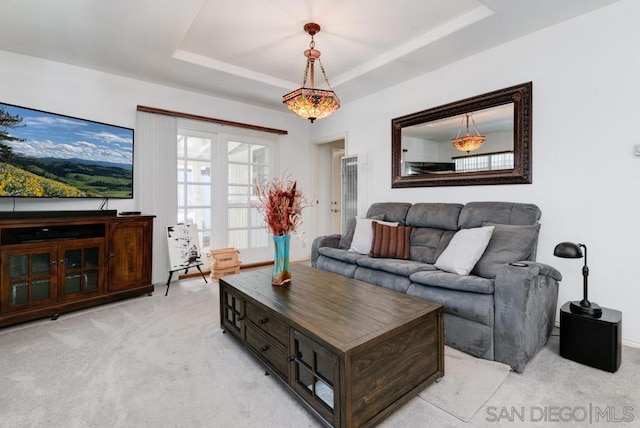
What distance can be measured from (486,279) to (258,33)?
119 inches

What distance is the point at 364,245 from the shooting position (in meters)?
3.42

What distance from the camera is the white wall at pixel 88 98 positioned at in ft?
10.2

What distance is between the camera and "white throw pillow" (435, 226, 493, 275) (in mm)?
2428

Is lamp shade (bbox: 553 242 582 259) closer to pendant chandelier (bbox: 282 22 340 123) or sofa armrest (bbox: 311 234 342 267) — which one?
pendant chandelier (bbox: 282 22 340 123)

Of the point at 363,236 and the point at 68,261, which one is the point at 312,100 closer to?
the point at 363,236

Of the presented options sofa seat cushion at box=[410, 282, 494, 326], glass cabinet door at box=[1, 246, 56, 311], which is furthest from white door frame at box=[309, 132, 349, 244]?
glass cabinet door at box=[1, 246, 56, 311]

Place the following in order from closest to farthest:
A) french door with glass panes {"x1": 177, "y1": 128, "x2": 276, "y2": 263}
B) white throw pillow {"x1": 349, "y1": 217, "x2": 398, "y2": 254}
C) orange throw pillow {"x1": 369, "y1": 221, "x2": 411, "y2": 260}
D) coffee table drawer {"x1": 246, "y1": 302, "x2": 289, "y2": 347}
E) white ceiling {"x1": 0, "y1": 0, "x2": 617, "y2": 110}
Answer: coffee table drawer {"x1": 246, "y1": 302, "x2": 289, "y2": 347}, white ceiling {"x1": 0, "y1": 0, "x2": 617, "y2": 110}, orange throw pillow {"x1": 369, "y1": 221, "x2": 411, "y2": 260}, white throw pillow {"x1": 349, "y1": 217, "x2": 398, "y2": 254}, french door with glass panes {"x1": 177, "y1": 128, "x2": 276, "y2": 263}

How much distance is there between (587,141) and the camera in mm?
2541

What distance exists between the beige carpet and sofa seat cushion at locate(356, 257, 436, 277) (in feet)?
2.42

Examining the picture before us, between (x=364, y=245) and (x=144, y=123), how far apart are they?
3.19 meters

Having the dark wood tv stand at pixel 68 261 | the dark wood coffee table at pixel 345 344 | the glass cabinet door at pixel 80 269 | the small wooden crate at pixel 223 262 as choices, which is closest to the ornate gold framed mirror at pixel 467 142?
the dark wood coffee table at pixel 345 344

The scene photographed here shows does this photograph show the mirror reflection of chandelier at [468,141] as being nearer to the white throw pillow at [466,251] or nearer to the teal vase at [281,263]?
the white throw pillow at [466,251]

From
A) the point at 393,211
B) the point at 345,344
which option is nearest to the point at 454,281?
the point at 345,344

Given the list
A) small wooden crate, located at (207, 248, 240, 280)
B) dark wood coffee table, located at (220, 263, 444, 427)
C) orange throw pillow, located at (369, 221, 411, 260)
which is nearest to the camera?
dark wood coffee table, located at (220, 263, 444, 427)
